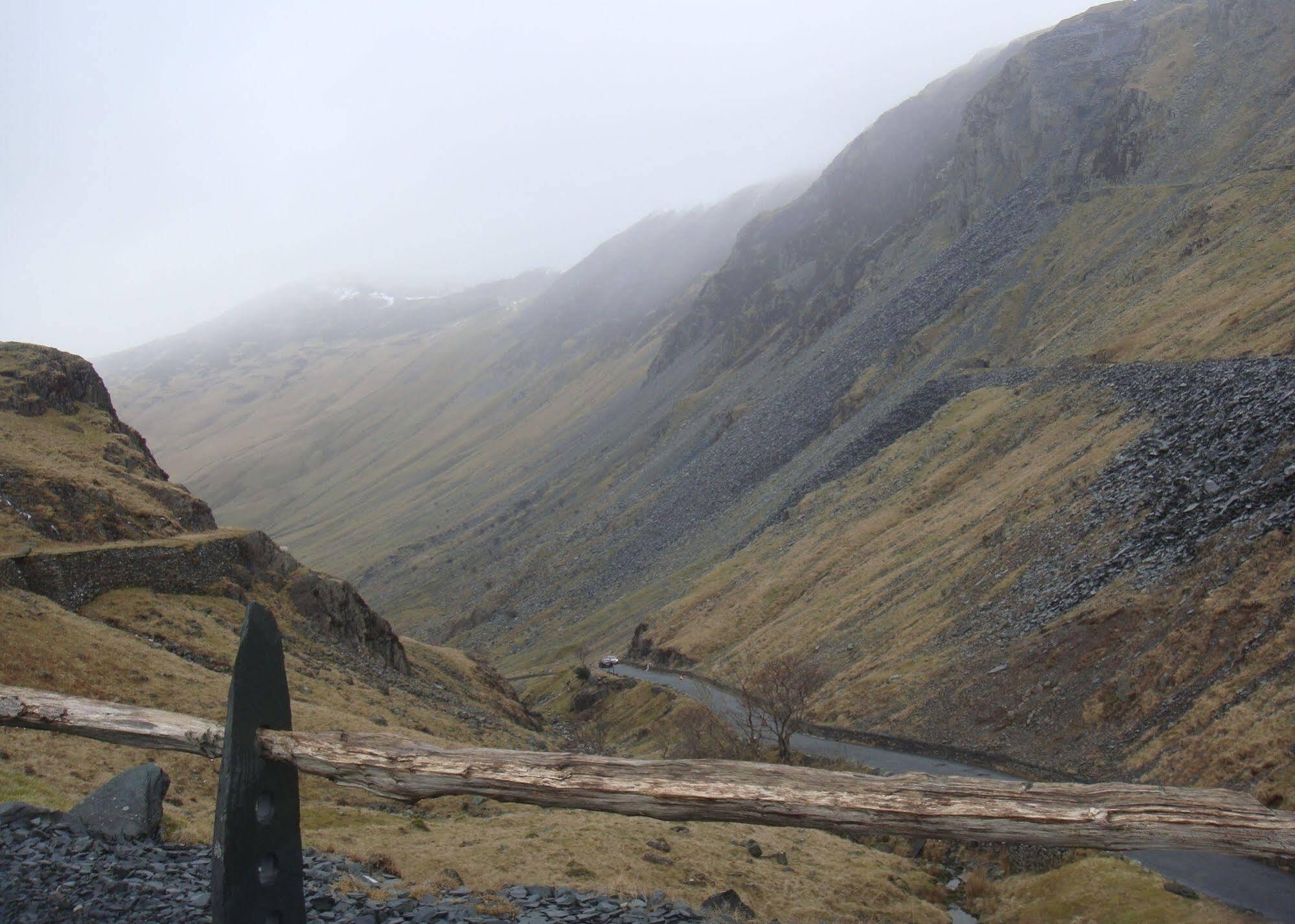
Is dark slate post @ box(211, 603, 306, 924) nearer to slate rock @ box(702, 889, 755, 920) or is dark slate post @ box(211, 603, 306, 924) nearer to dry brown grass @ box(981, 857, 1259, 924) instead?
slate rock @ box(702, 889, 755, 920)

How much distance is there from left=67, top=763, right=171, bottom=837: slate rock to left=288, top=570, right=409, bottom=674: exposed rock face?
133 feet

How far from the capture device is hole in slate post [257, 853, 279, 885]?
24.8ft

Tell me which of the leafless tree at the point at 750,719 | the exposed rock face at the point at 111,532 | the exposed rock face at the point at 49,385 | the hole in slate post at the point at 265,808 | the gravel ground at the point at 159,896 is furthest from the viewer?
the exposed rock face at the point at 49,385

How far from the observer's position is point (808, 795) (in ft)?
24.0

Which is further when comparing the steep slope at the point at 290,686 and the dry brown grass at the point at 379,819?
the steep slope at the point at 290,686

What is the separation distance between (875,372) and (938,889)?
107372 mm

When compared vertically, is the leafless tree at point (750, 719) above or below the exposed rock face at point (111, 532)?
below

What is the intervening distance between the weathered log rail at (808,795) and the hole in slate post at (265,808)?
15.3 inches

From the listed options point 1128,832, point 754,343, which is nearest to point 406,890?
point 1128,832

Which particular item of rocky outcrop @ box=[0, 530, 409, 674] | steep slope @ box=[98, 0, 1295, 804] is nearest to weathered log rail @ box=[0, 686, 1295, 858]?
steep slope @ box=[98, 0, 1295, 804]

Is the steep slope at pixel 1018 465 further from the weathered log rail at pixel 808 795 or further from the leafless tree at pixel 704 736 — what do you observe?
the weathered log rail at pixel 808 795

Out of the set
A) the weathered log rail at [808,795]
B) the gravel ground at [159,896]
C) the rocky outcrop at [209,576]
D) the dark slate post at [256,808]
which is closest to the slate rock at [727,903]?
the gravel ground at [159,896]

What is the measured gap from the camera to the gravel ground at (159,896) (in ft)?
27.1

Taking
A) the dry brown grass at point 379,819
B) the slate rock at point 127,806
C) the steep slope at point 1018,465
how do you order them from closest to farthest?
the slate rock at point 127,806
the dry brown grass at point 379,819
the steep slope at point 1018,465
